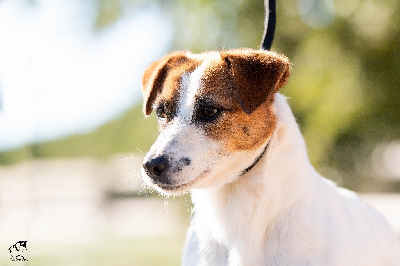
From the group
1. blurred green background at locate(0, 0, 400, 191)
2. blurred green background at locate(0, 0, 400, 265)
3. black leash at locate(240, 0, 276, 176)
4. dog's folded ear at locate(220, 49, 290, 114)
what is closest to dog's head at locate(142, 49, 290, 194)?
dog's folded ear at locate(220, 49, 290, 114)

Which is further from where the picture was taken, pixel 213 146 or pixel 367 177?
pixel 367 177

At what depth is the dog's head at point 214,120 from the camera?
2.80 meters

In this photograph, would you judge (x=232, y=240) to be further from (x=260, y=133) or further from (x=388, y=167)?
(x=388, y=167)

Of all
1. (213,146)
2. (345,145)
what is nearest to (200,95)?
(213,146)

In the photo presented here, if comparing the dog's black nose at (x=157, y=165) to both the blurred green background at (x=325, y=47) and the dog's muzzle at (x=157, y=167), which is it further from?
the blurred green background at (x=325, y=47)

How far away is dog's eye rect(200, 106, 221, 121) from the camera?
294 cm

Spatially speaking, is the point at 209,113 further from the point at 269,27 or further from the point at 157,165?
the point at 269,27

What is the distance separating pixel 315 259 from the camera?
2.85m

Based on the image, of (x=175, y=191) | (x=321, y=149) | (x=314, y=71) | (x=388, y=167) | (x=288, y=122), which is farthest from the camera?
(x=388, y=167)

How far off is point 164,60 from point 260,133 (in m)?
0.80

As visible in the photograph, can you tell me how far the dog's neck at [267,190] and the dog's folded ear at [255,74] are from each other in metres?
0.17

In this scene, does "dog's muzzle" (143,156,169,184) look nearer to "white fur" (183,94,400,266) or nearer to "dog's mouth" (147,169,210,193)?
"dog's mouth" (147,169,210,193)

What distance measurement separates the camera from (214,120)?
2.93 m

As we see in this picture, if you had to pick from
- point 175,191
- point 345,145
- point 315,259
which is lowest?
point 345,145
